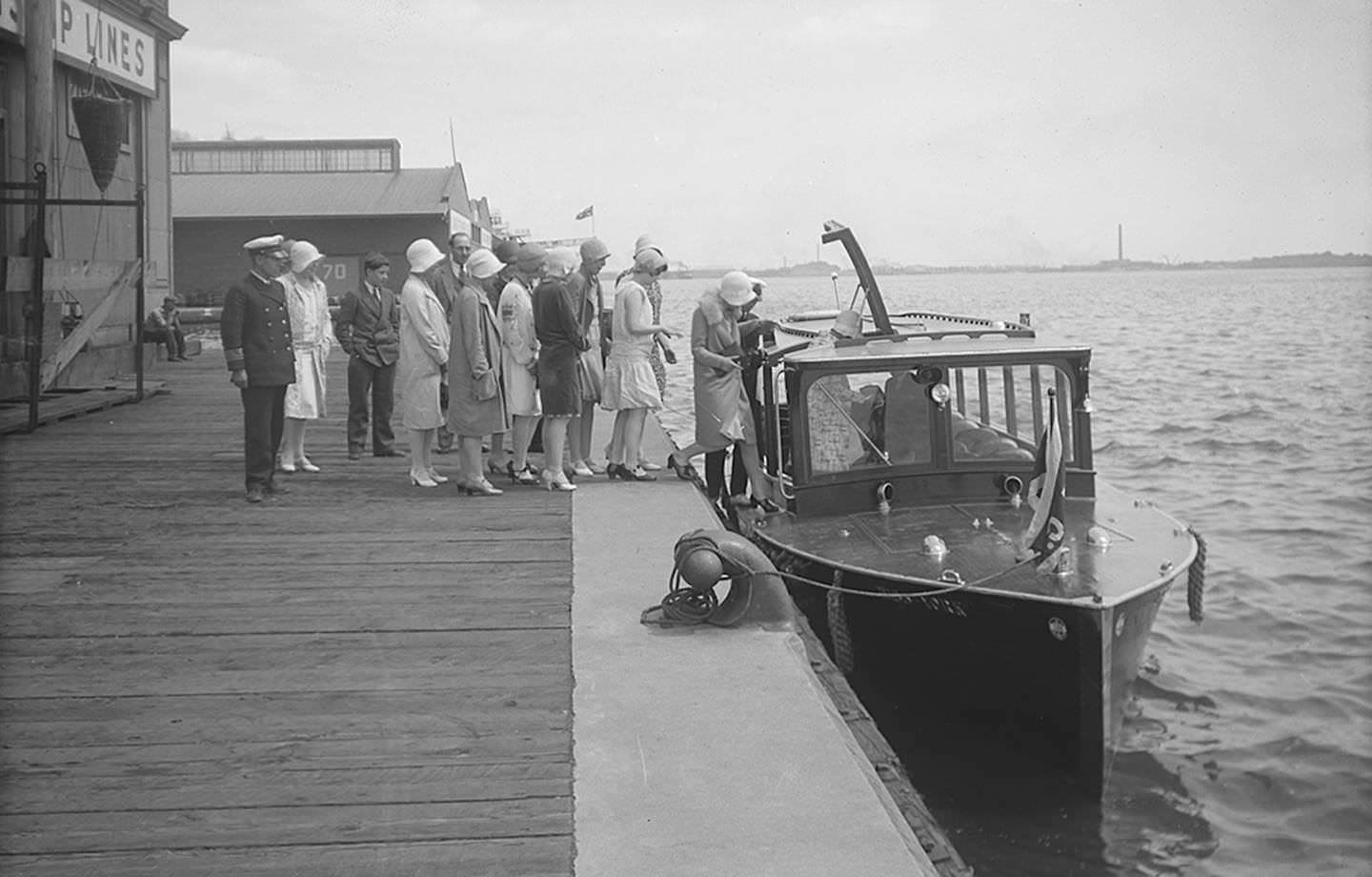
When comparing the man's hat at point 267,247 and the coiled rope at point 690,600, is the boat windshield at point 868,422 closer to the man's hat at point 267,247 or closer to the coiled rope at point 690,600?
the coiled rope at point 690,600

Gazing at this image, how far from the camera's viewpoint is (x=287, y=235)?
43.0 meters

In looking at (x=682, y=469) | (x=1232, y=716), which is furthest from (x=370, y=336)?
(x=1232, y=716)

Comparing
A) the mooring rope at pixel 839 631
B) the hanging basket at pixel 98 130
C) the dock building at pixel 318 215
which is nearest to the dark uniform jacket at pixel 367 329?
the mooring rope at pixel 839 631

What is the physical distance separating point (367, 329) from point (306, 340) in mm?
1105

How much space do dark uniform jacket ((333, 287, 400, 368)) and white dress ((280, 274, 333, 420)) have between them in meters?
0.61

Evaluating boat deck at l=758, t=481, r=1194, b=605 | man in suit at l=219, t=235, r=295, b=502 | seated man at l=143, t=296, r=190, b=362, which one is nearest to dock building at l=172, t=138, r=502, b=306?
seated man at l=143, t=296, r=190, b=362

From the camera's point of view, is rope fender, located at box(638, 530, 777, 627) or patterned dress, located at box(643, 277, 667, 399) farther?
patterned dress, located at box(643, 277, 667, 399)

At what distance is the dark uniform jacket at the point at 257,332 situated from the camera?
30.0ft

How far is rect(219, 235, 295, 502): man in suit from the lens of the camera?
360 inches

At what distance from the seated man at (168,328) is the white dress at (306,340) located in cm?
1201

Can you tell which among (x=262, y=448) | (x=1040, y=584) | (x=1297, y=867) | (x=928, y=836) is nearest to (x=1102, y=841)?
(x=1297, y=867)

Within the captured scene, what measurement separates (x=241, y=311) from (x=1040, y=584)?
5.38 m

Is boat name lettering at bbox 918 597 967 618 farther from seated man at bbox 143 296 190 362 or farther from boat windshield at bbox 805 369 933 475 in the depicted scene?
seated man at bbox 143 296 190 362

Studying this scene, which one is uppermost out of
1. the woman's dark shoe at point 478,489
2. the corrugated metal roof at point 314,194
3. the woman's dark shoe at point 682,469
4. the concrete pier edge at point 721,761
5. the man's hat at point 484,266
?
the corrugated metal roof at point 314,194
